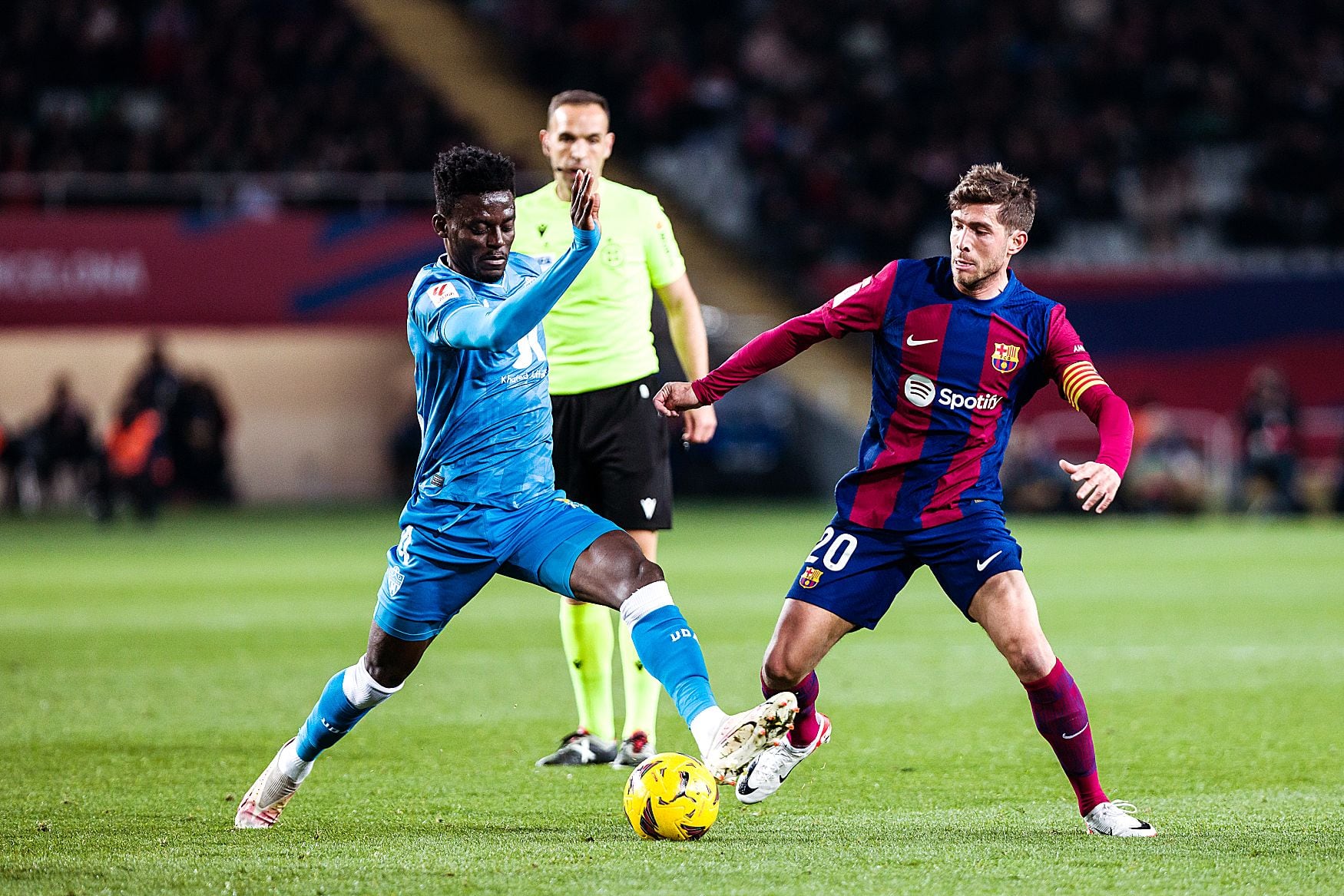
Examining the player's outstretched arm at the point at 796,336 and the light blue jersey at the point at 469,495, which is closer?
the light blue jersey at the point at 469,495

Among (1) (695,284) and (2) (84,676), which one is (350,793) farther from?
(1) (695,284)

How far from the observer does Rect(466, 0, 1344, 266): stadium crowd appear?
82.6ft

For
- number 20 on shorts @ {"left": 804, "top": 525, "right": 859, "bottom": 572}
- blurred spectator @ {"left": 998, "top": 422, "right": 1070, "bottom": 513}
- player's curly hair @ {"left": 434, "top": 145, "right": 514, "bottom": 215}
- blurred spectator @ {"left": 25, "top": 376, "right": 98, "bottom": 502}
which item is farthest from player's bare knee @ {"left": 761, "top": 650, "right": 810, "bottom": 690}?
blurred spectator @ {"left": 25, "top": 376, "right": 98, "bottom": 502}

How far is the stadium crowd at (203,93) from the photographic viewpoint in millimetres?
24594

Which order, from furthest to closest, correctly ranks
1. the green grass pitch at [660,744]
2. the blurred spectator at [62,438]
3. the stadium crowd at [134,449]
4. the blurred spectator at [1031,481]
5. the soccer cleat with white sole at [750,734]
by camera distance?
the blurred spectator at [62,438] < the blurred spectator at [1031,481] < the stadium crowd at [134,449] < the green grass pitch at [660,744] < the soccer cleat with white sole at [750,734]

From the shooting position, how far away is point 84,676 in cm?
925

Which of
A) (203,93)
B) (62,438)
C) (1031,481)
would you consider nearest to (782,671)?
(1031,481)

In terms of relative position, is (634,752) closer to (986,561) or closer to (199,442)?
(986,561)

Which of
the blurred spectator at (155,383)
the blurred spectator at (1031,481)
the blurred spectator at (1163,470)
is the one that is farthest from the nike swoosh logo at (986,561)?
the blurred spectator at (155,383)

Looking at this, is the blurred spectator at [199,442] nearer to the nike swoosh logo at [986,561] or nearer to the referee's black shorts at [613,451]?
the referee's black shorts at [613,451]

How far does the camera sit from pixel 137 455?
21422mm

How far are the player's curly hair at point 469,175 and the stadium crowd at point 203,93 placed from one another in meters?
19.9

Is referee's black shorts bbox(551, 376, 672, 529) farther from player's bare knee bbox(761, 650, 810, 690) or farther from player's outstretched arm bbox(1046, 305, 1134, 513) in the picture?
player's outstretched arm bbox(1046, 305, 1134, 513)

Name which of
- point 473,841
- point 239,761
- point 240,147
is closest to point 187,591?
point 239,761
